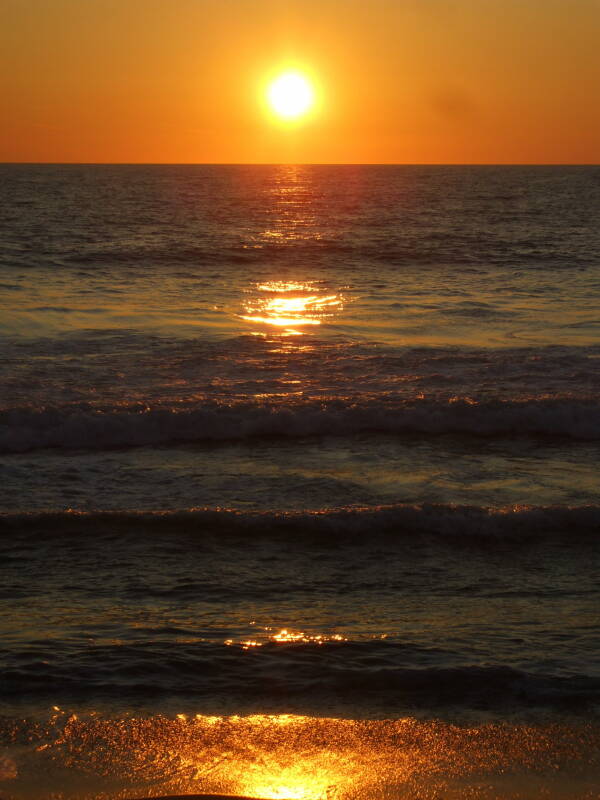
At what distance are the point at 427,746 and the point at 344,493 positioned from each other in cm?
367

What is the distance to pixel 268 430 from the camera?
31.5ft

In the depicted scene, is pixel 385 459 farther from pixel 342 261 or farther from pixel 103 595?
pixel 342 261

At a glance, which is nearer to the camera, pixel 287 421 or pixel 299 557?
pixel 299 557

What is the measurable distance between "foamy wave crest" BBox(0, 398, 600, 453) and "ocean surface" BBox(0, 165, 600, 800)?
35mm

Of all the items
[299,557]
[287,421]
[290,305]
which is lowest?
[299,557]

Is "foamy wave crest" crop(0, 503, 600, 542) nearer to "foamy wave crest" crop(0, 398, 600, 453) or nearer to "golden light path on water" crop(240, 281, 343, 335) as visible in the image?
"foamy wave crest" crop(0, 398, 600, 453)

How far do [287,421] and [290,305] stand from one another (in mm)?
9259

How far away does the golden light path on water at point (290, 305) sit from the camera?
16.5 meters

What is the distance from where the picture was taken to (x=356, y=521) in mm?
6762

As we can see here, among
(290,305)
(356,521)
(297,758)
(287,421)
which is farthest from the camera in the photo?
(290,305)

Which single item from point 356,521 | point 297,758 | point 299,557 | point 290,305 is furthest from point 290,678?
point 290,305

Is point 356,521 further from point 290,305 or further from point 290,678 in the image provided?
point 290,305

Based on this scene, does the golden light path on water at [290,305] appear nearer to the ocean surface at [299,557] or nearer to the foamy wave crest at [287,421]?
the ocean surface at [299,557]

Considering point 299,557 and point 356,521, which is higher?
point 356,521
